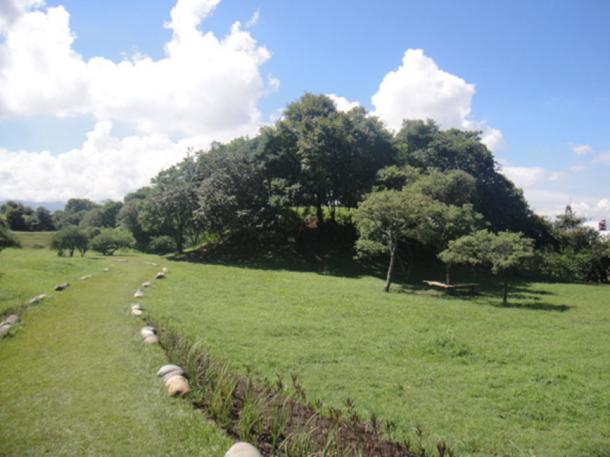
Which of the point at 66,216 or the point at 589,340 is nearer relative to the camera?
the point at 589,340

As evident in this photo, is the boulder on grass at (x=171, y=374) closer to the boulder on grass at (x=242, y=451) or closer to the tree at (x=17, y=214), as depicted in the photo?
the boulder on grass at (x=242, y=451)

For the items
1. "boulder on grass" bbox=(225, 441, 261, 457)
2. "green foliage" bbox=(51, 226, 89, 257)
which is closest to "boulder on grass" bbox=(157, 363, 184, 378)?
"boulder on grass" bbox=(225, 441, 261, 457)

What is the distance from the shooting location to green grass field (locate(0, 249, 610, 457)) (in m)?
4.62

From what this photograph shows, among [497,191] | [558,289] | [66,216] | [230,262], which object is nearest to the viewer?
[558,289]

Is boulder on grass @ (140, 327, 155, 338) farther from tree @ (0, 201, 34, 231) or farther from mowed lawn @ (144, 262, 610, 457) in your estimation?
tree @ (0, 201, 34, 231)

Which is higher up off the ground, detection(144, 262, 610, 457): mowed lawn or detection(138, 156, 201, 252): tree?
detection(138, 156, 201, 252): tree

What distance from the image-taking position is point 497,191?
35.1 meters

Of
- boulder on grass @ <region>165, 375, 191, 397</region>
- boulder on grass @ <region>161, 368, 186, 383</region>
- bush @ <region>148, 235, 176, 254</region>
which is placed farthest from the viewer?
bush @ <region>148, 235, 176, 254</region>

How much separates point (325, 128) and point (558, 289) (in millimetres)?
18910

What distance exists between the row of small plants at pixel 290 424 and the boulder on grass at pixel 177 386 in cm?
13

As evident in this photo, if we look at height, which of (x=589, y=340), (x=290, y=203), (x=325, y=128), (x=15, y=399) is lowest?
(x=15, y=399)

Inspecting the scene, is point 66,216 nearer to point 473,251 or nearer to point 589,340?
point 473,251

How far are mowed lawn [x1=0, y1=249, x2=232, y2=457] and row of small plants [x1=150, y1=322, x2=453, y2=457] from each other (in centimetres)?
29

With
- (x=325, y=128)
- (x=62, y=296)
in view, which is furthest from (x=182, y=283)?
(x=325, y=128)
